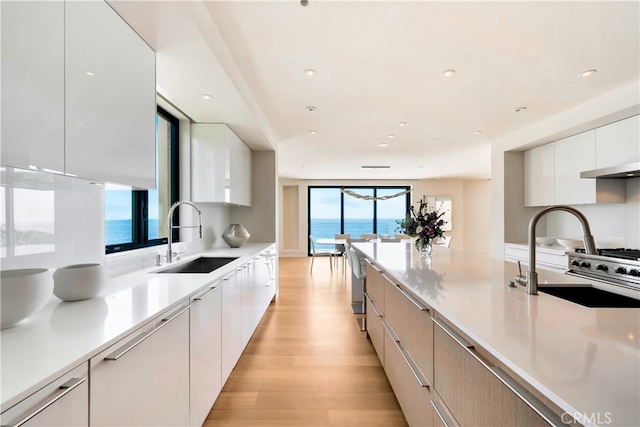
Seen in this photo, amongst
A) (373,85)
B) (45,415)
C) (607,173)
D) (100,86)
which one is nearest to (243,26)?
(100,86)

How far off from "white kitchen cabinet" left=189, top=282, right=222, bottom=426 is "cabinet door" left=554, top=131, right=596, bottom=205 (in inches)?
172

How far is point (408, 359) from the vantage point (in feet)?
5.12

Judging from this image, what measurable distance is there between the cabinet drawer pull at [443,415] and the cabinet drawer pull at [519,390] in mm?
322

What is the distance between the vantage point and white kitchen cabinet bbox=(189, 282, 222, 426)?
150cm

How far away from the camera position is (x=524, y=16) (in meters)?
1.80

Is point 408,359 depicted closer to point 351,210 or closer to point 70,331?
point 70,331

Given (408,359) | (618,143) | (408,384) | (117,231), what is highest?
(618,143)

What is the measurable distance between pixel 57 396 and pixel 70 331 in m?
0.28

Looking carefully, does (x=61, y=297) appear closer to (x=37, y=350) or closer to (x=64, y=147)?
(x=37, y=350)

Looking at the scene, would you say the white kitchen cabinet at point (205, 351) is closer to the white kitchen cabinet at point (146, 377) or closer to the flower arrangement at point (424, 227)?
the white kitchen cabinet at point (146, 377)

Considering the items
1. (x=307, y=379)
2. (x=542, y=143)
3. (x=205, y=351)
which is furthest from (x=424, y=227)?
(x=542, y=143)

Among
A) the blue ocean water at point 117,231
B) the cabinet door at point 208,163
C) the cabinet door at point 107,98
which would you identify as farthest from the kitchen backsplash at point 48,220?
the cabinet door at point 208,163

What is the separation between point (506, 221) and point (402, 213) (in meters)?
5.25

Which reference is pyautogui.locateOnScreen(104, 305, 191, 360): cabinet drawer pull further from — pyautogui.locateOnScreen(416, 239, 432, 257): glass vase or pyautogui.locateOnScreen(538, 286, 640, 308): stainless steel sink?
pyautogui.locateOnScreen(416, 239, 432, 257): glass vase
